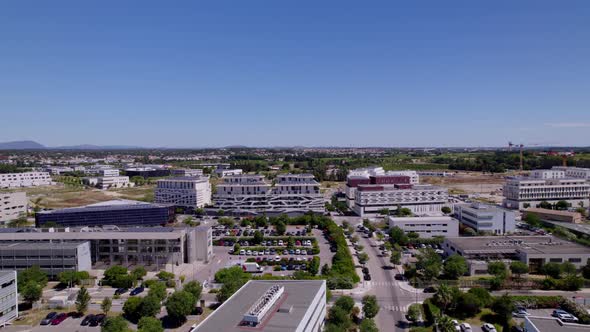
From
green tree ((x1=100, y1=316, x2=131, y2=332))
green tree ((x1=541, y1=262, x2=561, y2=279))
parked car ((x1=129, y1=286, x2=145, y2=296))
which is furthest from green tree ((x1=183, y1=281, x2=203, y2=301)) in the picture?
green tree ((x1=541, y1=262, x2=561, y2=279))

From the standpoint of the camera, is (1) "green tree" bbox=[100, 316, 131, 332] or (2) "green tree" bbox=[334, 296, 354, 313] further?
(2) "green tree" bbox=[334, 296, 354, 313]

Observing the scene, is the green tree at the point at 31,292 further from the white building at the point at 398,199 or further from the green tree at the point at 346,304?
the white building at the point at 398,199

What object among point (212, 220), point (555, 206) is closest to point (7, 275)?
point (212, 220)

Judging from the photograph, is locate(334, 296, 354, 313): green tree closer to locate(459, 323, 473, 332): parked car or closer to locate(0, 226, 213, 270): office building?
locate(459, 323, 473, 332): parked car

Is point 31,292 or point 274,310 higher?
point 274,310

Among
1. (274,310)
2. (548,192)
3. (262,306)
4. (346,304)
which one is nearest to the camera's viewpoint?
(262,306)

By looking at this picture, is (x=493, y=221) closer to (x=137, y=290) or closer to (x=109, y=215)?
(x=137, y=290)

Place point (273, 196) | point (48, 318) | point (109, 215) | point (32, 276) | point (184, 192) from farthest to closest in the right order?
point (184, 192) → point (273, 196) → point (109, 215) → point (32, 276) → point (48, 318)

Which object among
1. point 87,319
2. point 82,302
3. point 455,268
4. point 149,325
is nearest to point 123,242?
point 82,302
